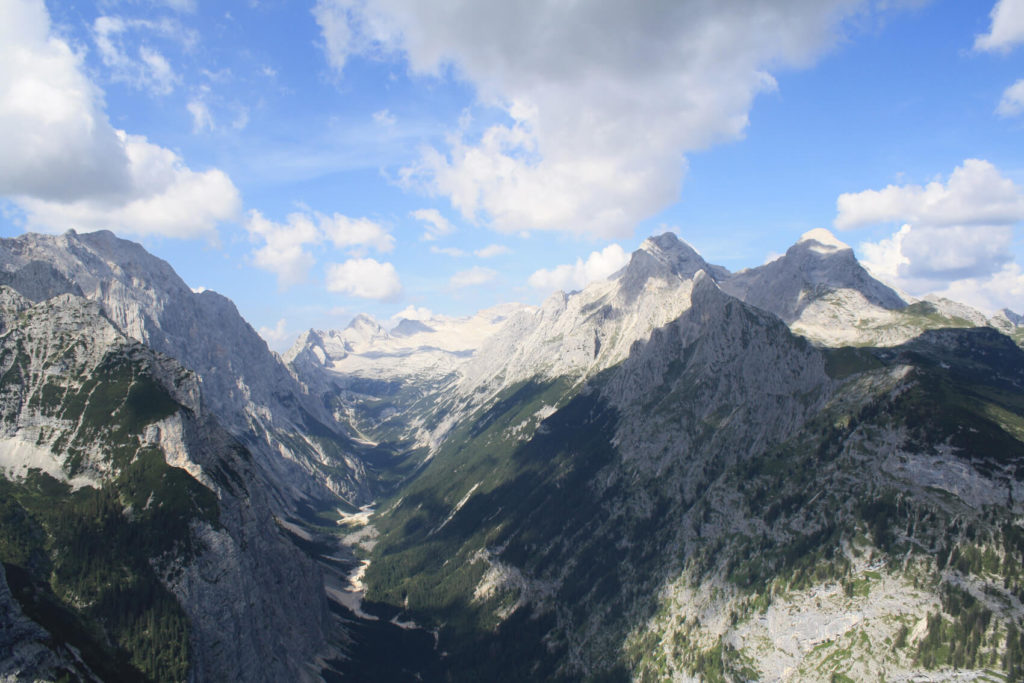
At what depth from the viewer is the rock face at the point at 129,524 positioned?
10869 centimetres

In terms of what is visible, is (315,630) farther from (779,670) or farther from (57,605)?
(779,670)

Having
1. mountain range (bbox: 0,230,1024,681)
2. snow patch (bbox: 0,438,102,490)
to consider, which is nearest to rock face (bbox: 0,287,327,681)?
snow patch (bbox: 0,438,102,490)

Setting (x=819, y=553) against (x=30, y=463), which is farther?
(x=30, y=463)

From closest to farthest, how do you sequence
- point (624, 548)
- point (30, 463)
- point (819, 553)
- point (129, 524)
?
point (129, 524) < point (819, 553) < point (30, 463) < point (624, 548)

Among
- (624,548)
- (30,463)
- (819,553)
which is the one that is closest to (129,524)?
(30,463)

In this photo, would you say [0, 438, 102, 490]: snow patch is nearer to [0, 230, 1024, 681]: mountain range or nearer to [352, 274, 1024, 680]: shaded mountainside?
[0, 230, 1024, 681]: mountain range

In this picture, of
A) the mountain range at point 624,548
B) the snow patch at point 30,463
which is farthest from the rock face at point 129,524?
the mountain range at point 624,548

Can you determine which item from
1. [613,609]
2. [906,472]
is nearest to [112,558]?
[613,609]

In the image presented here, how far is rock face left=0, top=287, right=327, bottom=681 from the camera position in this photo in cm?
10869

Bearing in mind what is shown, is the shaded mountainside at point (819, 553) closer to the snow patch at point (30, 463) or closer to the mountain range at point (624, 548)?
the mountain range at point (624, 548)

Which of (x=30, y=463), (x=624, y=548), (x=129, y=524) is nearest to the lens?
(x=129, y=524)

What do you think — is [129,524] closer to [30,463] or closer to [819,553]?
[30,463]

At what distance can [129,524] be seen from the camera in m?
125

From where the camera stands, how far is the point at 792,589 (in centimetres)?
13200
